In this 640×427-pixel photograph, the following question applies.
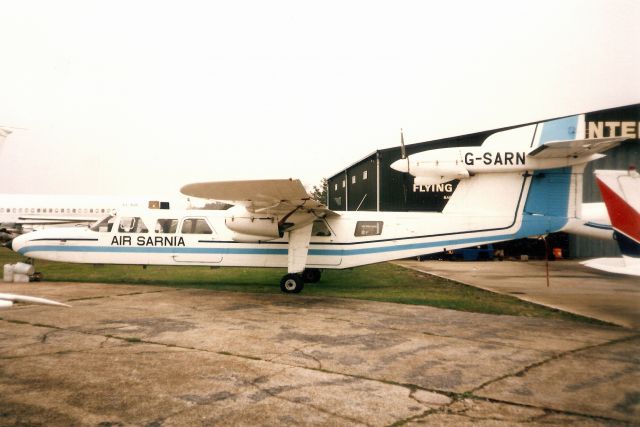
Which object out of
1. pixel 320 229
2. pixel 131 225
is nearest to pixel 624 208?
pixel 320 229

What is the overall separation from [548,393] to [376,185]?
958 inches

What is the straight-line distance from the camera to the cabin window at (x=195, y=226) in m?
12.6

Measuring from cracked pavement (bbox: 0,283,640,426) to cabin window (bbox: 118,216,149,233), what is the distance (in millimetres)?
4293

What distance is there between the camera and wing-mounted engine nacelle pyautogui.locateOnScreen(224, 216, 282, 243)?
11.5 m

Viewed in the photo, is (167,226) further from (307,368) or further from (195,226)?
(307,368)

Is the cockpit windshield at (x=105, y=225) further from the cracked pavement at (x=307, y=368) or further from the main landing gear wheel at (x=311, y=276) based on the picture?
the main landing gear wheel at (x=311, y=276)

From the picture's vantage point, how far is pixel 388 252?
1196cm

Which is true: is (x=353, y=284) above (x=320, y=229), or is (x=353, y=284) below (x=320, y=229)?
below

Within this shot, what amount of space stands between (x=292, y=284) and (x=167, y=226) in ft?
13.3

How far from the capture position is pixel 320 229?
12328 millimetres

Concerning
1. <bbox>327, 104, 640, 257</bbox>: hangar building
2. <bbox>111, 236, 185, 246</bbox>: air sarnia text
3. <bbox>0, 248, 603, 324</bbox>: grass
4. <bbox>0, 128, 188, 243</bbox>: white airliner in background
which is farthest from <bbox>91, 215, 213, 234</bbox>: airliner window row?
<bbox>0, 128, 188, 243</bbox>: white airliner in background

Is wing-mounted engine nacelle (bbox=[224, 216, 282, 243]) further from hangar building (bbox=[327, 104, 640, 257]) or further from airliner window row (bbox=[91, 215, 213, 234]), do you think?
hangar building (bbox=[327, 104, 640, 257])

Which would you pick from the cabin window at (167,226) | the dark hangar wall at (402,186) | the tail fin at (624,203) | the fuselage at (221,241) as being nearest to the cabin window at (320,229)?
the fuselage at (221,241)

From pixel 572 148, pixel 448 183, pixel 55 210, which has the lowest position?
pixel 55 210
